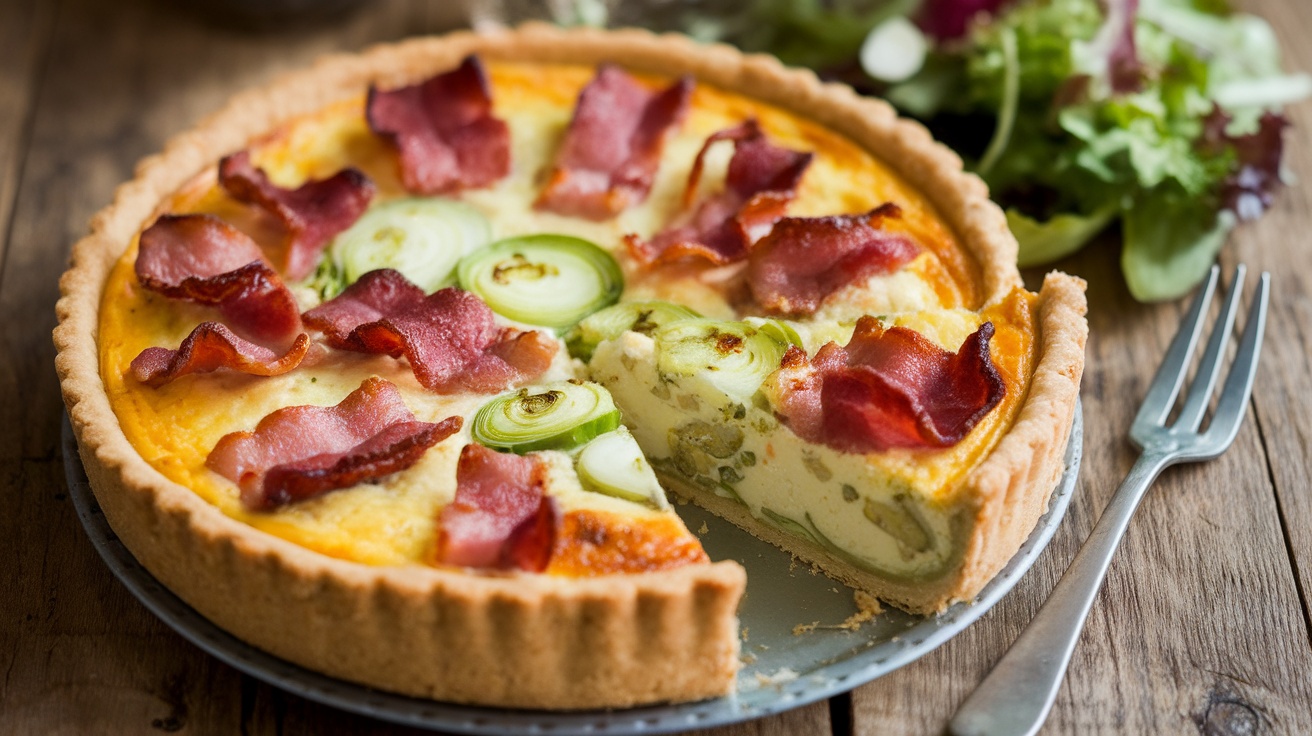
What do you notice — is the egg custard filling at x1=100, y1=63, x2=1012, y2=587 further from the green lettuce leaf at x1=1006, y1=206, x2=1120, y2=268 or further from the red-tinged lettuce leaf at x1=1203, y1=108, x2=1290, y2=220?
the red-tinged lettuce leaf at x1=1203, y1=108, x2=1290, y2=220

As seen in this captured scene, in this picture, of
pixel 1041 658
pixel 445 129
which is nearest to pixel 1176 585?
pixel 1041 658

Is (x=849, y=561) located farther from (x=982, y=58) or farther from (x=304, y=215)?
(x=982, y=58)

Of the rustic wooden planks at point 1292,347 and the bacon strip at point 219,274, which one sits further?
the rustic wooden planks at point 1292,347

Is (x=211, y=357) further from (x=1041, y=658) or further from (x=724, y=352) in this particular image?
(x=1041, y=658)

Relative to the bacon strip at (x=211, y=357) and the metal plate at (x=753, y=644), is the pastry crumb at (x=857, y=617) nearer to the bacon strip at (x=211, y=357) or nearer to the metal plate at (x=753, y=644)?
the metal plate at (x=753, y=644)

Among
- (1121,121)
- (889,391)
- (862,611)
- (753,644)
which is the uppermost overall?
(1121,121)

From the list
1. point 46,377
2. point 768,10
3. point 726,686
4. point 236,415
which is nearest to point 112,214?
point 46,377

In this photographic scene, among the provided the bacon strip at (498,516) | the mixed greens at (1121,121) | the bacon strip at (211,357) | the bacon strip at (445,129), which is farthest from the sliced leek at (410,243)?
the mixed greens at (1121,121)

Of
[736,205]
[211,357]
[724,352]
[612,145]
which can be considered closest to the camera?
[211,357]
